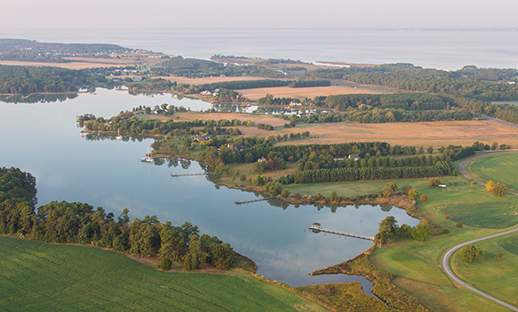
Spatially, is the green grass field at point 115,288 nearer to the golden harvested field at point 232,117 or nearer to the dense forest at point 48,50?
the golden harvested field at point 232,117

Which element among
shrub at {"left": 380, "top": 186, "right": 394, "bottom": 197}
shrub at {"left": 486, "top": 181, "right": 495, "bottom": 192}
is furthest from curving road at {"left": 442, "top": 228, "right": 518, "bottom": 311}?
shrub at {"left": 380, "top": 186, "right": 394, "bottom": 197}

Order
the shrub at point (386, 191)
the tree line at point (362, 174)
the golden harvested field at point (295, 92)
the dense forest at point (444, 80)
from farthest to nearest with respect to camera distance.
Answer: the golden harvested field at point (295, 92) → the dense forest at point (444, 80) → the tree line at point (362, 174) → the shrub at point (386, 191)

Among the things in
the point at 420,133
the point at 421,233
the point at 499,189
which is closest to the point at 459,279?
the point at 421,233

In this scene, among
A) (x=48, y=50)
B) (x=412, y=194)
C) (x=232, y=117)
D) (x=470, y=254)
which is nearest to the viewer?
(x=470, y=254)

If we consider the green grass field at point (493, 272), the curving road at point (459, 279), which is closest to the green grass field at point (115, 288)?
the curving road at point (459, 279)

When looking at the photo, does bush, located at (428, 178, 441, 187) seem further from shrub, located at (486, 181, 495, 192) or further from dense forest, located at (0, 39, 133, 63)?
dense forest, located at (0, 39, 133, 63)

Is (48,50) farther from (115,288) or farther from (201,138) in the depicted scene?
(115,288)
